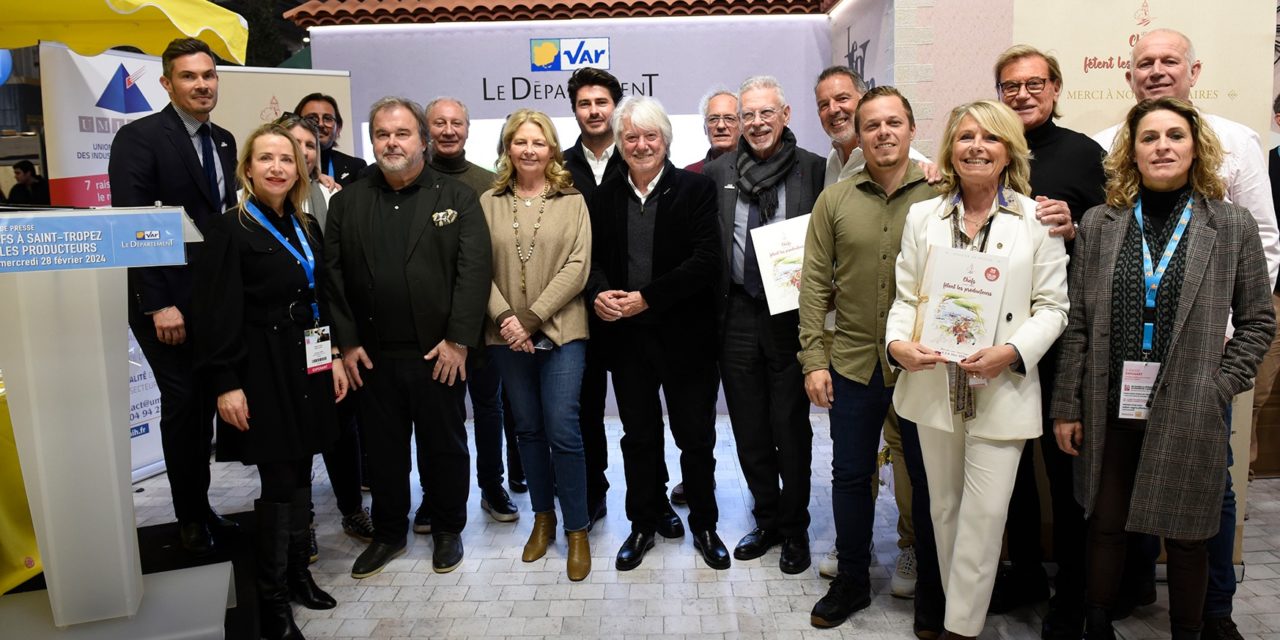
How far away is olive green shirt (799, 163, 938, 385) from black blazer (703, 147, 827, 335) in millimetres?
329

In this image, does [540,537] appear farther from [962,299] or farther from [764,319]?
[962,299]

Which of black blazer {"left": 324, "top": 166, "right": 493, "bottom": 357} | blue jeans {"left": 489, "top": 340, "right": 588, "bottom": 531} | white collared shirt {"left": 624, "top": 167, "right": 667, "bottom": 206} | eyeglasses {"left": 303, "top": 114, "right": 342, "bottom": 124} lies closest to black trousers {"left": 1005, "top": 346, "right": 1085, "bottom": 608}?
white collared shirt {"left": 624, "top": 167, "right": 667, "bottom": 206}

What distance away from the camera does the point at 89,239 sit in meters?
2.11

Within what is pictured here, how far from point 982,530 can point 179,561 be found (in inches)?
106

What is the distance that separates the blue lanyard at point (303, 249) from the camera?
287 centimetres

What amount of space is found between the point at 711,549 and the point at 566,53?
3.93 meters

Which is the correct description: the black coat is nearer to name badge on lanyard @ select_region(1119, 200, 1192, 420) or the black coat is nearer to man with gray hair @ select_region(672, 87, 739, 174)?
man with gray hair @ select_region(672, 87, 739, 174)

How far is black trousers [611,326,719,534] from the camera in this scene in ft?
11.0

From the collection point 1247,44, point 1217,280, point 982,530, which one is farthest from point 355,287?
point 1247,44

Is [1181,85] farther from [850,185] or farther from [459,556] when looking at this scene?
[459,556]

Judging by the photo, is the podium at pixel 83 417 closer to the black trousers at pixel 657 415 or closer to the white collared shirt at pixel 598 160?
the black trousers at pixel 657 415

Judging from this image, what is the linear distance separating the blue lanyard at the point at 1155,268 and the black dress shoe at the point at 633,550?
6.54 feet

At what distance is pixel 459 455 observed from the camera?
351cm

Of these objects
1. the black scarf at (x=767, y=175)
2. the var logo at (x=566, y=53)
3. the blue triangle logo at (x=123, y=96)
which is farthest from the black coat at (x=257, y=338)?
the var logo at (x=566, y=53)
